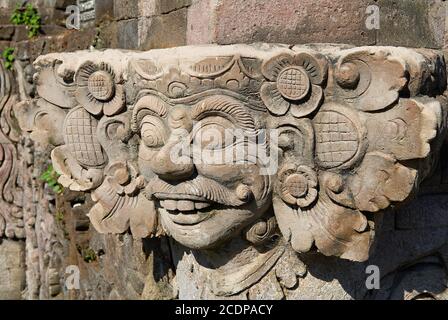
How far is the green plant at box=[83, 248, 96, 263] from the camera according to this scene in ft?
12.7

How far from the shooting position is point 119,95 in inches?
100

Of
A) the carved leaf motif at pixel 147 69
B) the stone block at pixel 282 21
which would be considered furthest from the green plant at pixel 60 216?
the stone block at pixel 282 21

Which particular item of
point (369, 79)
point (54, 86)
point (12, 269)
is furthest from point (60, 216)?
point (369, 79)

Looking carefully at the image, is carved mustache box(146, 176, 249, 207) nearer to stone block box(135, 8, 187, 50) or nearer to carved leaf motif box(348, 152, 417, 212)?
carved leaf motif box(348, 152, 417, 212)

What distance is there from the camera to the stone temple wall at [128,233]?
2414 mm

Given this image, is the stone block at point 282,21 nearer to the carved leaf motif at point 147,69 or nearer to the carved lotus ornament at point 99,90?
the carved leaf motif at point 147,69

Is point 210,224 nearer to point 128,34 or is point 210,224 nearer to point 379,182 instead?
point 379,182

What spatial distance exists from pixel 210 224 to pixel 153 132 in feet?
1.12

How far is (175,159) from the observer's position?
92.4 inches

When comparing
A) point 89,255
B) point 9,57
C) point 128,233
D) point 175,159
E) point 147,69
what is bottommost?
point 89,255

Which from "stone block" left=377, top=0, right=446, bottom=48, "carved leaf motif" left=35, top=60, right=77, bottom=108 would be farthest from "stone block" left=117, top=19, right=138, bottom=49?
"stone block" left=377, top=0, right=446, bottom=48

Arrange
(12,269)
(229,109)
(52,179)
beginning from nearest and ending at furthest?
(229,109)
(52,179)
(12,269)

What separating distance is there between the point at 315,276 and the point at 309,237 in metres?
0.25

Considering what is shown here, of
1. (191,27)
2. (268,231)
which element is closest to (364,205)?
(268,231)
